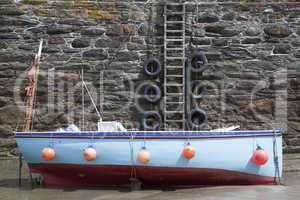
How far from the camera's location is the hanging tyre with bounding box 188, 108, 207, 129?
10.1 metres

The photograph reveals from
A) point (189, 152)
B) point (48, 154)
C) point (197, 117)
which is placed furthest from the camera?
point (197, 117)

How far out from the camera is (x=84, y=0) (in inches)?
416

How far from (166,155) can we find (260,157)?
134 cm

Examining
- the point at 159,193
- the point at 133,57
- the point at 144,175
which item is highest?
the point at 133,57

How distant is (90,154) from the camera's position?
7469 millimetres

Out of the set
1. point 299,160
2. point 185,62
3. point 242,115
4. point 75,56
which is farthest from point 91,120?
point 299,160

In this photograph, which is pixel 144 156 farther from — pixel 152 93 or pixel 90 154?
pixel 152 93

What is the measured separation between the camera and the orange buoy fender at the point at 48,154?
7.58 meters

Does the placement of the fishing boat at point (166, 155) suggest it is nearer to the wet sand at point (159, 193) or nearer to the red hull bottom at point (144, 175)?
the red hull bottom at point (144, 175)

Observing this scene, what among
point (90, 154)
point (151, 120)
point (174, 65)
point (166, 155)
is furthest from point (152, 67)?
point (90, 154)

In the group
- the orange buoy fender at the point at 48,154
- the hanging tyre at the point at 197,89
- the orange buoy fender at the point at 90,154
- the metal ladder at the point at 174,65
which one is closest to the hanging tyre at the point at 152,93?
the metal ladder at the point at 174,65

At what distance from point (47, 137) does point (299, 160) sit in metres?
4.74

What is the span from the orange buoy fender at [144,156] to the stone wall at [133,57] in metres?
2.90

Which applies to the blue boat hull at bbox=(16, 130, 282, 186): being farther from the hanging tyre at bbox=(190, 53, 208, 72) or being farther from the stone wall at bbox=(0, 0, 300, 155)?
the hanging tyre at bbox=(190, 53, 208, 72)
